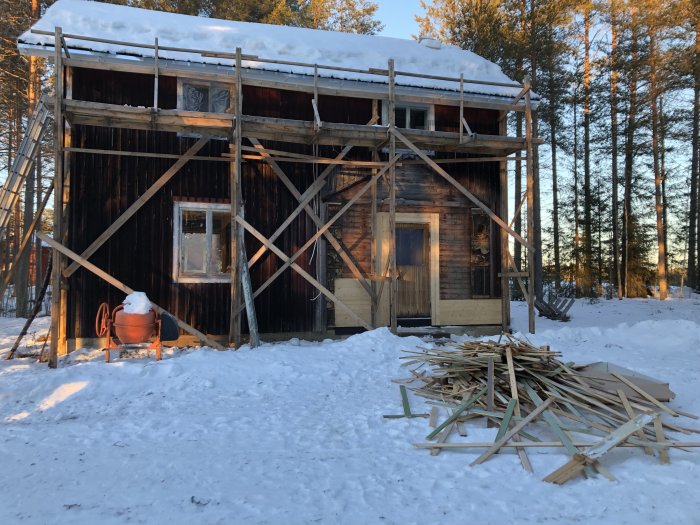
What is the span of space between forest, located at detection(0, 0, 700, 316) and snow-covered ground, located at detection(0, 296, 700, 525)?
13.2 m

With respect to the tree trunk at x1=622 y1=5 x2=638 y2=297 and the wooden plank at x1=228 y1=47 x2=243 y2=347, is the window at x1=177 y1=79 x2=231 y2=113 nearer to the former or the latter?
the wooden plank at x1=228 y1=47 x2=243 y2=347

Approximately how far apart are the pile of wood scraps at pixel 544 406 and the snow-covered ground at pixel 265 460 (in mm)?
136

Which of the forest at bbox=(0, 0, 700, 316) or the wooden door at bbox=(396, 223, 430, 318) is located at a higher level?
the forest at bbox=(0, 0, 700, 316)

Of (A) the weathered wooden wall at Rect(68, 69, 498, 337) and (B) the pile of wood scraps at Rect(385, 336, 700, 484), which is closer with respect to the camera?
(B) the pile of wood scraps at Rect(385, 336, 700, 484)

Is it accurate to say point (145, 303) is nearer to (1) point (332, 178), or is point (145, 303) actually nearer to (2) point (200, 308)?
(2) point (200, 308)

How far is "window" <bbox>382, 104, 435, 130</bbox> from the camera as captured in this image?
10.8 m

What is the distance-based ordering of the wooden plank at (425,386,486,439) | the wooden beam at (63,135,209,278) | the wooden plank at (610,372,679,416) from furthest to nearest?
1. the wooden beam at (63,135,209,278)
2. the wooden plank at (610,372,679,416)
3. the wooden plank at (425,386,486,439)

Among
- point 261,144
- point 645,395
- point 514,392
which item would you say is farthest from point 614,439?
point 261,144

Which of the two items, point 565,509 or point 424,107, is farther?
point 424,107

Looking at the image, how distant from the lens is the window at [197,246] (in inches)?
361

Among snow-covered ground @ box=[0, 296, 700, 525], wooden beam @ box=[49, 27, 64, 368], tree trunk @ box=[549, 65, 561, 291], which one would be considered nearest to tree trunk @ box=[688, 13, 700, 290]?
tree trunk @ box=[549, 65, 561, 291]

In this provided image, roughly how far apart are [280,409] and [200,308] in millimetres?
4666

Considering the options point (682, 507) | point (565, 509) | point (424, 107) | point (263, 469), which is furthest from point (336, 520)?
point (424, 107)

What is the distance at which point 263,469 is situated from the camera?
141 inches
